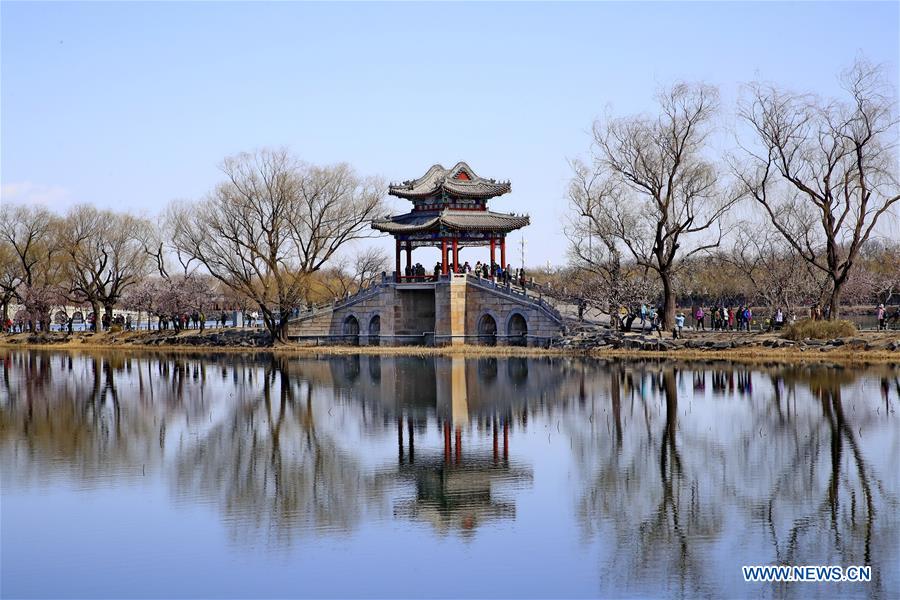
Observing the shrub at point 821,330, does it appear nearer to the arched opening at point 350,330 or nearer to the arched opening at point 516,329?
the arched opening at point 516,329

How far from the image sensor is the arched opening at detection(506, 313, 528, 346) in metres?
51.1

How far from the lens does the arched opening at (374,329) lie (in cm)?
5612

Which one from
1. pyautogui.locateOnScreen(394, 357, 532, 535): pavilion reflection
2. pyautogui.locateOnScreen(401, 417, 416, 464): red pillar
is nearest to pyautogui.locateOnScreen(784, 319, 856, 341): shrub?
pyautogui.locateOnScreen(394, 357, 532, 535): pavilion reflection

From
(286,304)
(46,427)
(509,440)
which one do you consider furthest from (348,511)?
(286,304)

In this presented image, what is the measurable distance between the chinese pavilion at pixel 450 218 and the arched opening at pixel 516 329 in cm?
479

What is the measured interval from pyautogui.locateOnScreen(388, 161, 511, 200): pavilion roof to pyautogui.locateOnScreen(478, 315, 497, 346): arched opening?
675cm

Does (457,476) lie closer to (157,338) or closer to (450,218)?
(450,218)

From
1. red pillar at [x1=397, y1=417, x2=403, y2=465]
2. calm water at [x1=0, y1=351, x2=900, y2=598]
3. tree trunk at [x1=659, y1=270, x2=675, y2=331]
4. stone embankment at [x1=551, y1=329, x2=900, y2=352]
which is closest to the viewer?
calm water at [x1=0, y1=351, x2=900, y2=598]

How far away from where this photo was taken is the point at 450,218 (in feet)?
179

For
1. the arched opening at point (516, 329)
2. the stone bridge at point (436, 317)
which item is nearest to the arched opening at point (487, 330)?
the stone bridge at point (436, 317)

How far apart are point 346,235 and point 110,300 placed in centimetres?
1797

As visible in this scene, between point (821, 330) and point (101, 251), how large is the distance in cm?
4537

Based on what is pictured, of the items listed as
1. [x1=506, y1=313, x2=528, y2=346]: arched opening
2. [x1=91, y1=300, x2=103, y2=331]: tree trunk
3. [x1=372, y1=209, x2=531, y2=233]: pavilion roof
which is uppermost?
[x1=372, y1=209, x2=531, y2=233]: pavilion roof

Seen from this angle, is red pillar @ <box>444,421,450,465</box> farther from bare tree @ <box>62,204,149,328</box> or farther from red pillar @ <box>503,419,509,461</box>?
bare tree @ <box>62,204,149,328</box>
